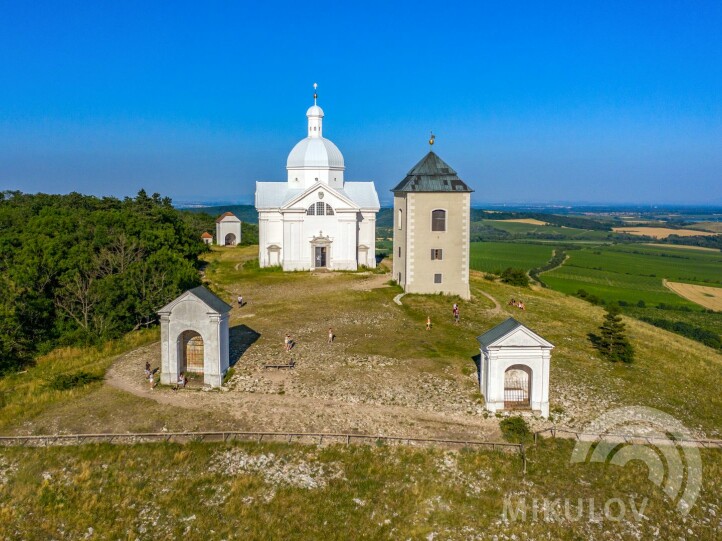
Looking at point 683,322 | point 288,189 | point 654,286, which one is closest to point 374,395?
point 288,189

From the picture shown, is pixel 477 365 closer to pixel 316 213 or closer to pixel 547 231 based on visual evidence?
pixel 316 213

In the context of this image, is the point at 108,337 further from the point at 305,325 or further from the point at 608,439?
the point at 608,439

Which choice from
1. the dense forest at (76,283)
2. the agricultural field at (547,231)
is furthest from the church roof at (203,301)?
the agricultural field at (547,231)

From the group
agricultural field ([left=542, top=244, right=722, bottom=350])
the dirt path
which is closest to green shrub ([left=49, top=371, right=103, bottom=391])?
the dirt path

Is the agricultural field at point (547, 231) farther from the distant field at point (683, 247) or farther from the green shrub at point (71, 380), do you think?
the green shrub at point (71, 380)

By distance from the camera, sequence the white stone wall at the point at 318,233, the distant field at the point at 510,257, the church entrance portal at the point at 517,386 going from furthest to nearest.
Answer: the distant field at the point at 510,257 < the white stone wall at the point at 318,233 < the church entrance portal at the point at 517,386

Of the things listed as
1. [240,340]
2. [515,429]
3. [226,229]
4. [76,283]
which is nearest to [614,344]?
[515,429]
